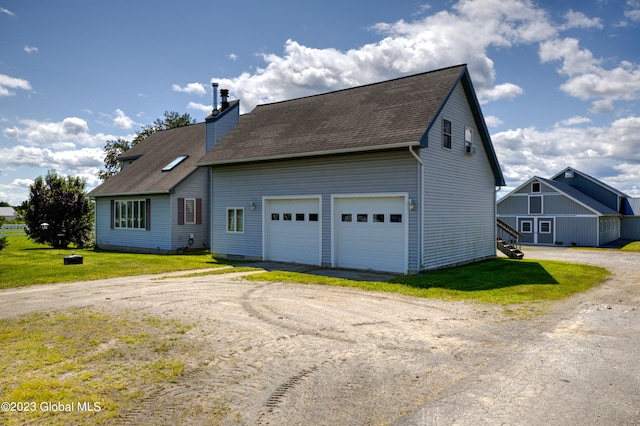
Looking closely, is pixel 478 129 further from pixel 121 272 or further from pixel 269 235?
pixel 121 272

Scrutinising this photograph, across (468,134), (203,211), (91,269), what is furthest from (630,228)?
(91,269)

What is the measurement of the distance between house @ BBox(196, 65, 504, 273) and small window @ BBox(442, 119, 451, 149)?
0.04 m

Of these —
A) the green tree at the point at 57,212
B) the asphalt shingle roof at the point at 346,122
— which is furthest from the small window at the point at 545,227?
the green tree at the point at 57,212

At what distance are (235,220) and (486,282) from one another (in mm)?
10650

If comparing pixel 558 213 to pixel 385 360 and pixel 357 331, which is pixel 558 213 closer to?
pixel 357 331

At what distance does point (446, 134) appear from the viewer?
15984 millimetres

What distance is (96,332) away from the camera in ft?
23.6

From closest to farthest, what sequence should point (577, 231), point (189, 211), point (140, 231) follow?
point (189, 211) → point (140, 231) → point (577, 231)

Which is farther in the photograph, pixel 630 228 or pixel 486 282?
pixel 630 228

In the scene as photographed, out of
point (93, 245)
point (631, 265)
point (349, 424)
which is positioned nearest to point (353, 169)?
point (349, 424)

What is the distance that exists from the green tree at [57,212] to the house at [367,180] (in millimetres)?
14090

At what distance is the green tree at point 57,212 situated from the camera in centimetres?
2831

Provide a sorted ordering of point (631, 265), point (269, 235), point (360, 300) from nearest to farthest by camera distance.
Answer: point (360, 300), point (269, 235), point (631, 265)

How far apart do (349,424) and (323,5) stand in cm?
1538
